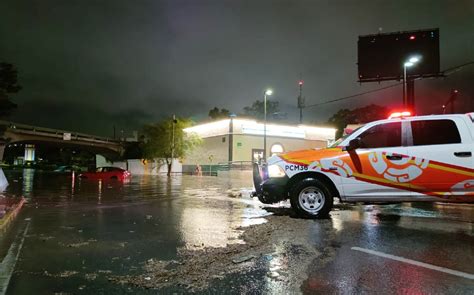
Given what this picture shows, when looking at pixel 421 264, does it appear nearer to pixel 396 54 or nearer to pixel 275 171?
pixel 275 171

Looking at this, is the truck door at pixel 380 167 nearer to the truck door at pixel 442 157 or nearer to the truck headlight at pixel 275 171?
the truck door at pixel 442 157

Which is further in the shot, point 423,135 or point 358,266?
point 423,135

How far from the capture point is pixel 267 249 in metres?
5.79

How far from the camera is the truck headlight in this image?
8.52 m

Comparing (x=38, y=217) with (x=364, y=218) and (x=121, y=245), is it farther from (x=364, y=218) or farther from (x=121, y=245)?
(x=364, y=218)

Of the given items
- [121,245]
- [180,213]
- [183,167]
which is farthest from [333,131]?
[121,245]

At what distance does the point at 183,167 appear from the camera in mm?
53438

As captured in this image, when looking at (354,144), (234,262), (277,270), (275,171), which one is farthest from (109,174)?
(277,270)

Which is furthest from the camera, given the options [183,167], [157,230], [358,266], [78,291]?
[183,167]

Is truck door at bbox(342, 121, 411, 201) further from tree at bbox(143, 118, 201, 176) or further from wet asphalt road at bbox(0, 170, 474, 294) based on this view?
tree at bbox(143, 118, 201, 176)

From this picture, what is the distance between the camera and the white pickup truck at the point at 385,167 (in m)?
7.55

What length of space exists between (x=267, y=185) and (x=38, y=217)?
5.81 meters

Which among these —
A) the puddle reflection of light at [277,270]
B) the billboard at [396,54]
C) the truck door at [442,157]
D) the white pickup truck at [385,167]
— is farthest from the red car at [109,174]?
the puddle reflection of light at [277,270]

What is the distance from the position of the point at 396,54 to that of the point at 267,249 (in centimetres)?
3341
